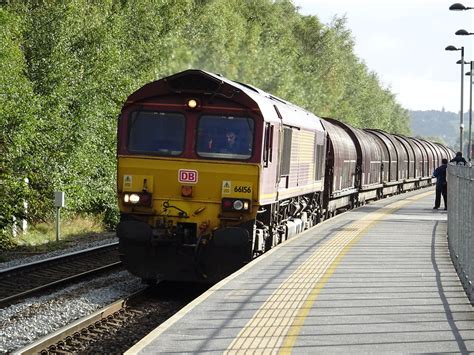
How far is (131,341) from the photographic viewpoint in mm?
10422

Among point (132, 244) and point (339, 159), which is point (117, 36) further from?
point (132, 244)

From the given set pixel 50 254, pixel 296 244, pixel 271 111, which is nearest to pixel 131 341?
pixel 271 111

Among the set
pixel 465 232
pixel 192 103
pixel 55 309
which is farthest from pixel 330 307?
pixel 192 103

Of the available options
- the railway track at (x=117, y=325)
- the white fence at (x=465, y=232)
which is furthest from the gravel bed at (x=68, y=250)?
the white fence at (x=465, y=232)

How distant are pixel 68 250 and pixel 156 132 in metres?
6.36

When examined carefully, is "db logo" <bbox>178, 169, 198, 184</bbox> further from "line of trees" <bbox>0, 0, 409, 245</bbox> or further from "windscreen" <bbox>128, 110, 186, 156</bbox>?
"line of trees" <bbox>0, 0, 409, 245</bbox>

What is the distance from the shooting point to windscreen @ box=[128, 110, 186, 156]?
1368cm

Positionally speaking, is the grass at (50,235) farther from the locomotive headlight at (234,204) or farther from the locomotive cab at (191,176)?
the locomotive headlight at (234,204)

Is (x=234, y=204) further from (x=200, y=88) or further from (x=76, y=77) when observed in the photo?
(x=76, y=77)

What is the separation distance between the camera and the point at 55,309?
1173 cm

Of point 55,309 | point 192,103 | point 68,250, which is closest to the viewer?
point 55,309

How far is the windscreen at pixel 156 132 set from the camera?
13.7m

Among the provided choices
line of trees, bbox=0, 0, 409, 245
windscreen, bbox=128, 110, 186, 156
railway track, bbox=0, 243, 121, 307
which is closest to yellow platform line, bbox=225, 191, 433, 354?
windscreen, bbox=128, 110, 186, 156

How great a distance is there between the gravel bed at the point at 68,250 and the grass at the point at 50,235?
166 mm
